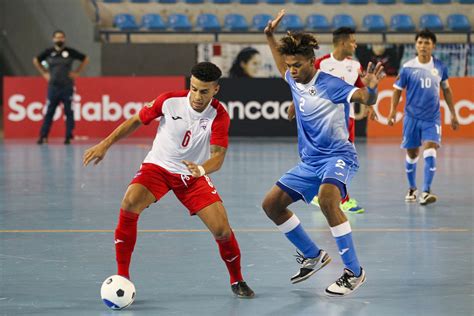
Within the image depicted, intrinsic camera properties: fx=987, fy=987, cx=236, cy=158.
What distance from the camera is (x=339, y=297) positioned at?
650cm

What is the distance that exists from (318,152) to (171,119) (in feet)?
3.77

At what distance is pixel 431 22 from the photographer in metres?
26.6

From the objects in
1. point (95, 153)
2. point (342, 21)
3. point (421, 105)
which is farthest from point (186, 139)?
point (342, 21)

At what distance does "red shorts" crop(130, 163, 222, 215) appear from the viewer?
6.54m

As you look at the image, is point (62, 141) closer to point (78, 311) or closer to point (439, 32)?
point (439, 32)

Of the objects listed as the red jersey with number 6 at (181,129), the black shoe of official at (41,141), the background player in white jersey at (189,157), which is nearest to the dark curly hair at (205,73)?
the background player in white jersey at (189,157)

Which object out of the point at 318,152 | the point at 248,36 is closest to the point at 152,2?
the point at 248,36

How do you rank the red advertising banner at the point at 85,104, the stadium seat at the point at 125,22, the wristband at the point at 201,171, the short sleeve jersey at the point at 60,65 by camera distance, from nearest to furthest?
the wristband at the point at 201,171
the short sleeve jersey at the point at 60,65
the red advertising banner at the point at 85,104
the stadium seat at the point at 125,22

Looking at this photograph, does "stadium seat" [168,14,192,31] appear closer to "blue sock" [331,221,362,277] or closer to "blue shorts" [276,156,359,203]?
"blue shorts" [276,156,359,203]

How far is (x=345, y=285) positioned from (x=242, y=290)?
689mm

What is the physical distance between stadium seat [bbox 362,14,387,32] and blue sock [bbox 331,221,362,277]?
65.2 ft

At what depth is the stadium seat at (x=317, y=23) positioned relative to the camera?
26.1 metres

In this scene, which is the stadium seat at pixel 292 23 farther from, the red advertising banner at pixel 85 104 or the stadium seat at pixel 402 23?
the red advertising banner at pixel 85 104

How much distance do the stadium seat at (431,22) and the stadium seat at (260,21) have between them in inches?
165
